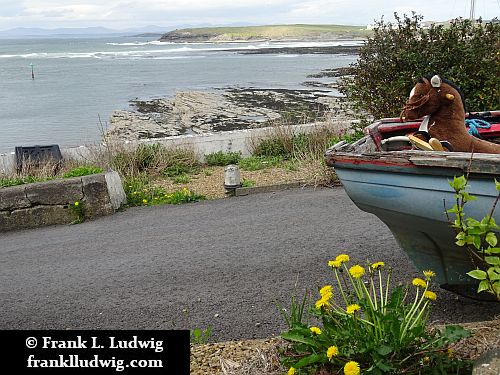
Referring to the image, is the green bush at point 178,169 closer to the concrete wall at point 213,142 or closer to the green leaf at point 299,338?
the concrete wall at point 213,142

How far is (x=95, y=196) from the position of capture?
980cm

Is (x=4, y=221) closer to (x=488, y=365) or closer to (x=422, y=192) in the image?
(x=422, y=192)

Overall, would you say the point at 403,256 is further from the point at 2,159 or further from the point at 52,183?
the point at 2,159

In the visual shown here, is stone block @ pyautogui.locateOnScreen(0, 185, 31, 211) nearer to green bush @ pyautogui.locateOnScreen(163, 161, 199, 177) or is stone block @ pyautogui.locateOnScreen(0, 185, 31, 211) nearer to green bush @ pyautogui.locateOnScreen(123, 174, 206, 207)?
green bush @ pyautogui.locateOnScreen(123, 174, 206, 207)

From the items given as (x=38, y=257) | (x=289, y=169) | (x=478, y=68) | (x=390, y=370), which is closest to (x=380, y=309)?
(x=390, y=370)

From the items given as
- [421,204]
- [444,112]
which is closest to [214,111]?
[444,112]

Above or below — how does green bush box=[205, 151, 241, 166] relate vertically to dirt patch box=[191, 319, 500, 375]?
below

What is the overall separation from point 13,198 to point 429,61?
6.22 meters

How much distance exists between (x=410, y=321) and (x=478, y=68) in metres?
7.71

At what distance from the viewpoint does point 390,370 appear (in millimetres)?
Answer: 3391

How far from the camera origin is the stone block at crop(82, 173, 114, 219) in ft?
31.9

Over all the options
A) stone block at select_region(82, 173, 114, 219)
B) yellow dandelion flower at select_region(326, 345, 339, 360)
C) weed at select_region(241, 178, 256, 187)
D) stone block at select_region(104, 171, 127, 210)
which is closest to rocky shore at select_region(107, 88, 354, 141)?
weed at select_region(241, 178, 256, 187)

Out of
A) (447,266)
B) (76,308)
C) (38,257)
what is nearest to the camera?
(447,266)

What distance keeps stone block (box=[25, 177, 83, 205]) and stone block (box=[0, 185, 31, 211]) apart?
2.6 inches
